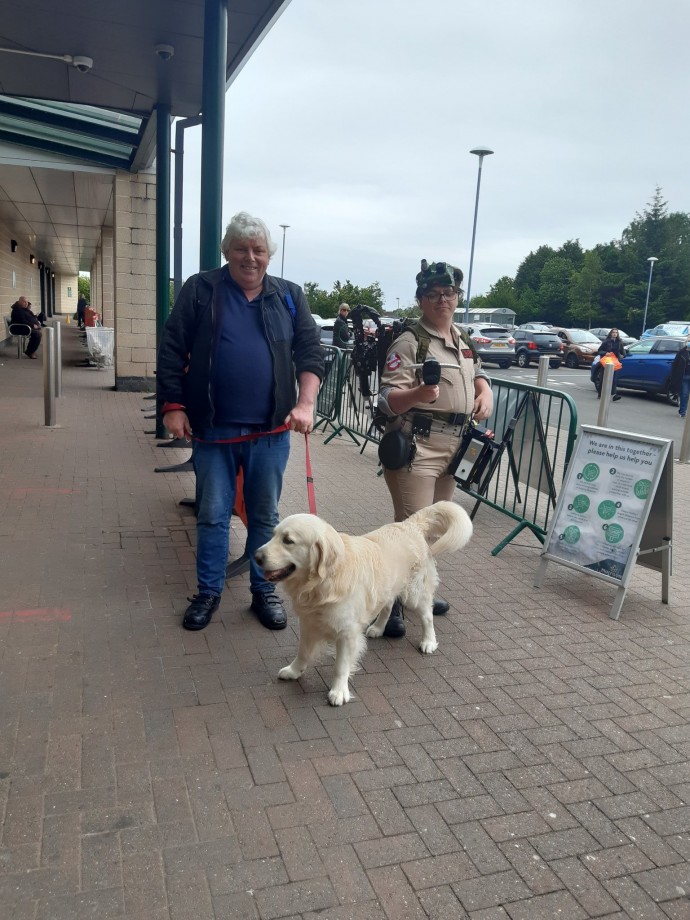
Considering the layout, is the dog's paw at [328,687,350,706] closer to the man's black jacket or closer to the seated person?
the man's black jacket

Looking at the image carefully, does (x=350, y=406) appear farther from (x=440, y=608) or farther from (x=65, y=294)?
(x=65, y=294)

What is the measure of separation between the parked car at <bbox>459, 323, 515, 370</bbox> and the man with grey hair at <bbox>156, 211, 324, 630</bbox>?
87.2ft

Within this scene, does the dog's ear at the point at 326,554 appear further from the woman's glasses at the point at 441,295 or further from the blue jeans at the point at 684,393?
the blue jeans at the point at 684,393

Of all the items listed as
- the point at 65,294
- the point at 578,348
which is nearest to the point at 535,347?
the point at 578,348

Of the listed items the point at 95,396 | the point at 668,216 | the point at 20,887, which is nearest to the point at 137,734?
the point at 20,887

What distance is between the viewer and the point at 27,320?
20.6 m

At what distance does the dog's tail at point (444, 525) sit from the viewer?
382 cm

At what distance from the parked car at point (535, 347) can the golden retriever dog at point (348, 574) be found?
1161 inches

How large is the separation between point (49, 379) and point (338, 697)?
308 inches

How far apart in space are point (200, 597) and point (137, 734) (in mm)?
1202

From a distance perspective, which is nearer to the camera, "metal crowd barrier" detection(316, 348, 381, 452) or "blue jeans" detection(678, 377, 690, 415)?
"metal crowd barrier" detection(316, 348, 381, 452)

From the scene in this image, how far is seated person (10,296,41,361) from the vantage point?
20219 millimetres

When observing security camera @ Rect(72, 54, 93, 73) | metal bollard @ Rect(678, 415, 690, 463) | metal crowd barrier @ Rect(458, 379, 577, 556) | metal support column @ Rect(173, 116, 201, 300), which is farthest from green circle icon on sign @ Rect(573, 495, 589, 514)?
security camera @ Rect(72, 54, 93, 73)

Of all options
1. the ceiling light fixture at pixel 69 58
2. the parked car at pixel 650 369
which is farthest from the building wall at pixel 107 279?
the parked car at pixel 650 369
